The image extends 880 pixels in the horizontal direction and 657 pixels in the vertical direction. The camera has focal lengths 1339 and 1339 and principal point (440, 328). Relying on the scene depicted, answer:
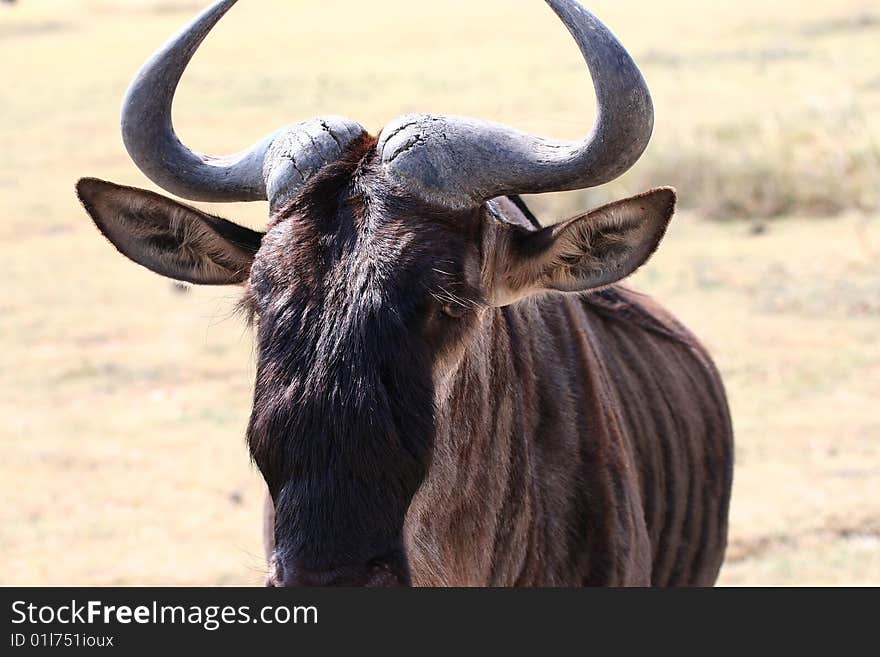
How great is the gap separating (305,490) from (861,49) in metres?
32.5

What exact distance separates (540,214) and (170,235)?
13376 millimetres

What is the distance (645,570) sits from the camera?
509 cm

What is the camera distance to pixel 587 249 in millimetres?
4215

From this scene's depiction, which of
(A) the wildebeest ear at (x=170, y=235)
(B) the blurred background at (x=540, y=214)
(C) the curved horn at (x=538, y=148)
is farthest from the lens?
(B) the blurred background at (x=540, y=214)

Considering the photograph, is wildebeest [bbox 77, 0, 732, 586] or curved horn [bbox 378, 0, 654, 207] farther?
curved horn [bbox 378, 0, 654, 207]

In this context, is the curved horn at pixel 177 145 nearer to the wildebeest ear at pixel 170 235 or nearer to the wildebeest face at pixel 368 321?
the wildebeest ear at pixel 170 235

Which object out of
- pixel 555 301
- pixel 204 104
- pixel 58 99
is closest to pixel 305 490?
pixel 555 301

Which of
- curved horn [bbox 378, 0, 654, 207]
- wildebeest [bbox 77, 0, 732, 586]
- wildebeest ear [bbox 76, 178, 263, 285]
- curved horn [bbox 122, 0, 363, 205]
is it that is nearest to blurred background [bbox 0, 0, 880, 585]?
wildebeest ear [bbox 76, 178, 263, 285]

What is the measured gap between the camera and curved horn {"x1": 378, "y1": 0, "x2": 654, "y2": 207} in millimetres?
4012

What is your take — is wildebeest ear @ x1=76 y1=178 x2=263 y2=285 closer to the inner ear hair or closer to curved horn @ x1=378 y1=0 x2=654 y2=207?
curved horn @ x1=378 y1=0 x2=654 y2=207

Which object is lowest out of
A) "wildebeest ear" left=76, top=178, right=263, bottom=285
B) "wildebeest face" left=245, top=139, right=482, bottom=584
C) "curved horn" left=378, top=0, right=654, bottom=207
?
"wildebeest face" left=245, top=139, right=482, bottom=584

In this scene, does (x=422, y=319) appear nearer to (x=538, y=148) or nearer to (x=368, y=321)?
(x=368, y=321)

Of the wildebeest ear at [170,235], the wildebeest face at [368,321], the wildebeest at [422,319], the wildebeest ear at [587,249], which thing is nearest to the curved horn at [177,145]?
A: the wildebeest at [422,319]

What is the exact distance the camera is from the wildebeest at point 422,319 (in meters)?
3.62
